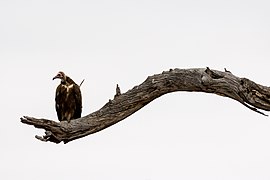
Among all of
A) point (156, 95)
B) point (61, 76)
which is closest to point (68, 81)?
point (61, 76)

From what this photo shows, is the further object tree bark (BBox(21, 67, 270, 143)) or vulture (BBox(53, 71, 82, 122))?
vulture (BBox(53, 71, 82, 122))

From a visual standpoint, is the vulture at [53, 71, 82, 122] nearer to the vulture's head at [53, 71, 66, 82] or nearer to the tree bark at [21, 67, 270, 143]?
the vulture's head at [53, 71, 66, 82]

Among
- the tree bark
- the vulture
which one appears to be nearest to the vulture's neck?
the vulture

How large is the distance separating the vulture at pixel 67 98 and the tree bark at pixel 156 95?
1.18 feet

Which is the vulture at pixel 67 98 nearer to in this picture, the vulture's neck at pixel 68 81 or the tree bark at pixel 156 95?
the vulture's neck at pixel 68 81

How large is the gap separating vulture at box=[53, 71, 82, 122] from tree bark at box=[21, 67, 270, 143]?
0.36 meters

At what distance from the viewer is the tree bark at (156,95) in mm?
3176

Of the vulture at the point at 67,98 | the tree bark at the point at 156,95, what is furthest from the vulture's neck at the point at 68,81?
the tree bark at the point at 156,95

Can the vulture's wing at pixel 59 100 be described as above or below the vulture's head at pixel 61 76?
below

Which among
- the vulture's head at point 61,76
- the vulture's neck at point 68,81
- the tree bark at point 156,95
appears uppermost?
the vulture's head at point 61,76

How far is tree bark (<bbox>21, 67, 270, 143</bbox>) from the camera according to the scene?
3.18 metres

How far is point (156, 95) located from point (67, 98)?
0.66m

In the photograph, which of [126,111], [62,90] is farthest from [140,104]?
[62,90]

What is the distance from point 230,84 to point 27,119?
1.14m
